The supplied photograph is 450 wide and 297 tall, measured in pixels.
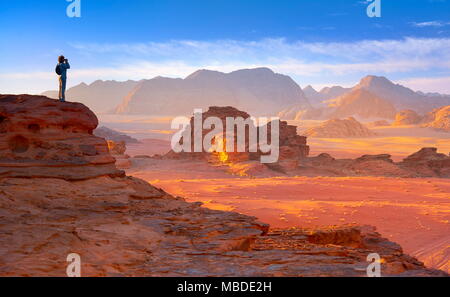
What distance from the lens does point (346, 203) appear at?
15.9 meters

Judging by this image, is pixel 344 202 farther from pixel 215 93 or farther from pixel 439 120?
pixel 215 93

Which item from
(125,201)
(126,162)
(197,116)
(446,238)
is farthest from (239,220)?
(197,116)

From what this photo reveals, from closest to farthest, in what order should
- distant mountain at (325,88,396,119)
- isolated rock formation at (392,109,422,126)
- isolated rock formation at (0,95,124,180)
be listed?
isolated rock formation at (0,95,124,180)
isolated rock formation at (392,109,422,126)
distant mountain at (325,88,396,119)

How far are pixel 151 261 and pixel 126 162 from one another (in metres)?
23.7

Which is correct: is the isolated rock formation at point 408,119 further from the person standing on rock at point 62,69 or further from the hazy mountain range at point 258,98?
the person standing on rock at point 62,69

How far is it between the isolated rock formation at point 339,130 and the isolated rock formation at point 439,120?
20006 mm

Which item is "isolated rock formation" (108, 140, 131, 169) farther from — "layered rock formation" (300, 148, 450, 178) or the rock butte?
the rock butte

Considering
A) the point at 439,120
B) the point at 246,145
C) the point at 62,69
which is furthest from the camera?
the point at 439,120

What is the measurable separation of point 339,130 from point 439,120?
Answer: 30.5 metres

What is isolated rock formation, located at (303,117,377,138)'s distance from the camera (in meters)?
71.1

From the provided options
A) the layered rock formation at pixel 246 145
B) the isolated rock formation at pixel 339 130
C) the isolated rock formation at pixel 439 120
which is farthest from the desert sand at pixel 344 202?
the isolated rock formation at pixel 439 120

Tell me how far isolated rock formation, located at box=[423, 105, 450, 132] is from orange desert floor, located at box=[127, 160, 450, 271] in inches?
2736

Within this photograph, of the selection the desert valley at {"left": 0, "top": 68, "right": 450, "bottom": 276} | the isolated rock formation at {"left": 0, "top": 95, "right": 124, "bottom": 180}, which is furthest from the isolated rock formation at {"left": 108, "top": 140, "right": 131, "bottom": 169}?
the isolated rock formation at {"left": 0, "top": 95, "right": 124, "bottom": 180}

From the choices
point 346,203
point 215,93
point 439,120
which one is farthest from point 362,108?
point 346,203
